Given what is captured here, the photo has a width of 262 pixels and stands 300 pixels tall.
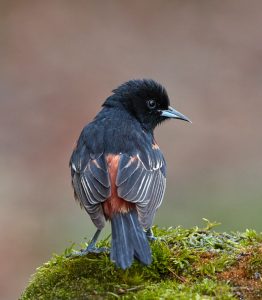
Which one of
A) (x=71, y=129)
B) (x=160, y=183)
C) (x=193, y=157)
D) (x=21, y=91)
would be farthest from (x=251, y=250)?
(x=21, y=91)

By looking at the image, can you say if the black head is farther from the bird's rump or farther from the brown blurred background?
the brown blurred background

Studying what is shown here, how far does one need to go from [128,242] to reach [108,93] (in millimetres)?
12088

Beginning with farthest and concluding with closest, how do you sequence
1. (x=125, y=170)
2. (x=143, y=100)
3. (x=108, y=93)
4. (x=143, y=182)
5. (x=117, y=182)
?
(x=108, y=93) < (x=143, y=100) < (x=143, y=182) < (x=125, y=170) < (x=117, y=182)

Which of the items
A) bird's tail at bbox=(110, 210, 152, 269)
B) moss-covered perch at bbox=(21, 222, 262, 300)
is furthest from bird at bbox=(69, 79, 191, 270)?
moss-covered perch at bbox=(21, 222, 262, 300)

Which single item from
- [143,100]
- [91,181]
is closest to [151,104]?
[143,100]

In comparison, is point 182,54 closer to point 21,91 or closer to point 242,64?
point 242,64

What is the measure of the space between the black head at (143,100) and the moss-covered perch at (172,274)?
181 cm

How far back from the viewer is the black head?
27.1 ft

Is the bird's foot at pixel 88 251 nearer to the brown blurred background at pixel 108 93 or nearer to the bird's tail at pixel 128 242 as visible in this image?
the bird's tail at pixel 128 242

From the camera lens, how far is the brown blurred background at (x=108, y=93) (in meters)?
13.8

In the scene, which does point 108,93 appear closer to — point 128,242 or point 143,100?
point 143,100

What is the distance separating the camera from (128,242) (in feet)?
20.5

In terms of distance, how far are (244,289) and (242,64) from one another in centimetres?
1367

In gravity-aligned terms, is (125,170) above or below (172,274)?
above
